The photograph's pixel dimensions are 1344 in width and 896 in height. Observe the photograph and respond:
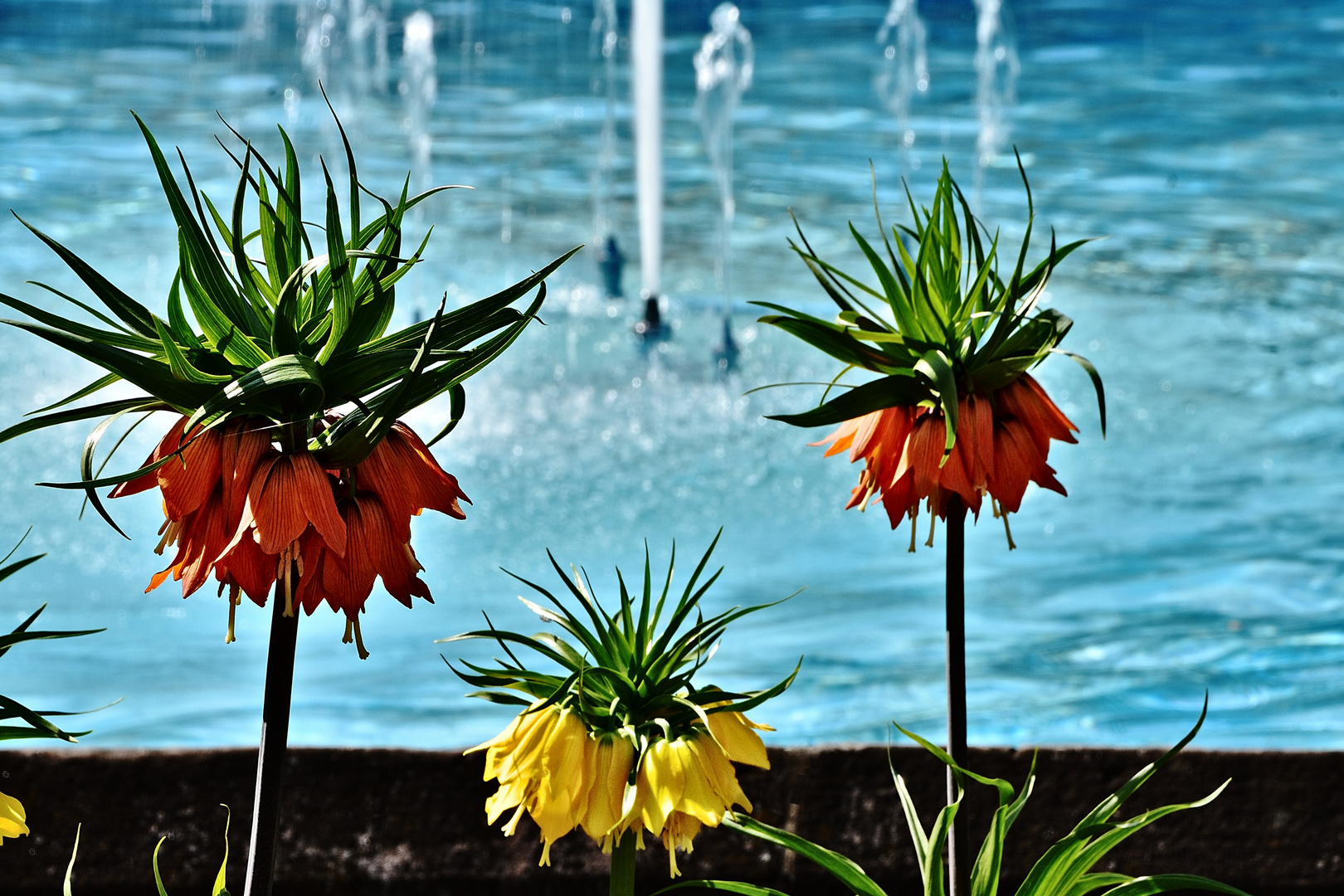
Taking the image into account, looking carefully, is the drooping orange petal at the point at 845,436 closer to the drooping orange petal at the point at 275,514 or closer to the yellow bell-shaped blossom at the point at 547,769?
the yellow bell-shaped blossom at the point at 547,769

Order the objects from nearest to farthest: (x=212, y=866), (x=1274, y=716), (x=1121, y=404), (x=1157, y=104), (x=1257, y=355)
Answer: (x=212, y=866), (x=1274, y=716), (x=1121, y=404), (x=1257, y=355), (x=1157, y=104)

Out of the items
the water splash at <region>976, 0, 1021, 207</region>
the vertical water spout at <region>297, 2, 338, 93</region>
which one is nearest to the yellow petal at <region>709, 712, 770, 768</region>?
the vertical water spout at <region>297, 2, 338, 93</region>

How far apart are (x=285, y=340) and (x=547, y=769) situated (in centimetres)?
27

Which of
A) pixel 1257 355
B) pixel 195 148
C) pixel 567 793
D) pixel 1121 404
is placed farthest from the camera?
pixel 195 148

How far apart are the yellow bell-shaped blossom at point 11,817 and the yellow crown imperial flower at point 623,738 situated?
24 centimetres

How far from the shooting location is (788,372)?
19.5 ft

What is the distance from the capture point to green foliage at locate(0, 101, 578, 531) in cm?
65

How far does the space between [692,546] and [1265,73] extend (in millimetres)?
11102

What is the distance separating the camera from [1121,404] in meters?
6.34

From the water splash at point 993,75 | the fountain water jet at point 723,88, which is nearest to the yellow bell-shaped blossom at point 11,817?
the fountain water jet at point 723,88

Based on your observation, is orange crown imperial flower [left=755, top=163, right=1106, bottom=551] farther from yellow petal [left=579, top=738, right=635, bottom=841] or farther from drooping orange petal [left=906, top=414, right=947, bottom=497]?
yellow petal [left=579, top=738, right=635, bottom=841]

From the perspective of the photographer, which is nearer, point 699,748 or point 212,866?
point 699,748

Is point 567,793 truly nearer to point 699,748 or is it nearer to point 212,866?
point 699,748

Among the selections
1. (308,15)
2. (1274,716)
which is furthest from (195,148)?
(1274,716)
